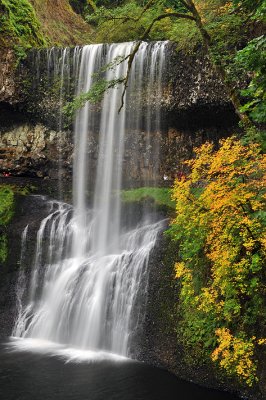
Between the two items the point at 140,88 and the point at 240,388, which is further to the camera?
the point at 140,88

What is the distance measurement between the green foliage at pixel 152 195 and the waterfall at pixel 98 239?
0.58 metres

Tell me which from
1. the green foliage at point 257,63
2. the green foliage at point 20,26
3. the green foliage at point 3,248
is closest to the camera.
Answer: the green foliage at point 257,63

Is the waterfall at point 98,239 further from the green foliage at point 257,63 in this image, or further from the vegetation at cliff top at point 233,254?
the green foliage at point 257,63

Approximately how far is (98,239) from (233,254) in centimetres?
808

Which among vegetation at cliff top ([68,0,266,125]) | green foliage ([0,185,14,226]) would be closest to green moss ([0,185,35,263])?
green foliage ([0,185,14,226])

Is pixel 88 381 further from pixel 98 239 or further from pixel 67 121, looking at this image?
pixel 67 121

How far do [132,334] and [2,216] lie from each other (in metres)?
7.65

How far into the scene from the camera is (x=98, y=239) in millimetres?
15398

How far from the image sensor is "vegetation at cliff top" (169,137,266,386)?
7.91m

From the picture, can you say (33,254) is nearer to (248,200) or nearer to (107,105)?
(107,105)

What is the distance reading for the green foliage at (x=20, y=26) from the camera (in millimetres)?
19266

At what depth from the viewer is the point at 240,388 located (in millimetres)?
8547

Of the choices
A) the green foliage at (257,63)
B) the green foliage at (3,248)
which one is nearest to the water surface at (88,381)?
the green foliage at (3,248)

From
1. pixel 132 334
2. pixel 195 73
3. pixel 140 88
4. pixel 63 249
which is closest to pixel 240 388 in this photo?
pixel 132 334
